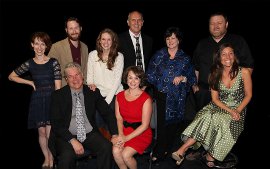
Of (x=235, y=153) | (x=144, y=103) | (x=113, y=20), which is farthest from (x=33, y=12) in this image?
(x=235, y=153)

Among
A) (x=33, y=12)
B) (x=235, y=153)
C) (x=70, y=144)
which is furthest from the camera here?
(x=33, y=12)

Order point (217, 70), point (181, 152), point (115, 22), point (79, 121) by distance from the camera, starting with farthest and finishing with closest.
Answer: point (115, 22) < point (217, 70) < point (181, 152) < point (79, 121)

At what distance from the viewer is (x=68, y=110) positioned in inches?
133

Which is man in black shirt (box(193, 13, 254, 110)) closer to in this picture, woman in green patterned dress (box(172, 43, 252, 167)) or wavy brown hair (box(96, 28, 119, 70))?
woman in green patterned dress (box(172, 43, 252, 167))

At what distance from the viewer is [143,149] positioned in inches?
134

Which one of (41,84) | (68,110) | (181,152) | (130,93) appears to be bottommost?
(181,152)

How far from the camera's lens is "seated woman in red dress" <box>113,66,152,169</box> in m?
3.36

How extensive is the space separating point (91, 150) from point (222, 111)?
144 cm

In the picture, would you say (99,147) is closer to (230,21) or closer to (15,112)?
(15,112)

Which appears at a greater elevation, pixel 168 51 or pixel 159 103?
pixel 168 51

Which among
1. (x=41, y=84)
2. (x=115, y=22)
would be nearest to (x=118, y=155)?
(x=41, y=84)

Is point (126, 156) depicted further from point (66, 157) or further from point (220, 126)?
point (220, 126)

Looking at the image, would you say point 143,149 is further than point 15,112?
No

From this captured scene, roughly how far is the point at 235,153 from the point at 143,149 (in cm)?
153
